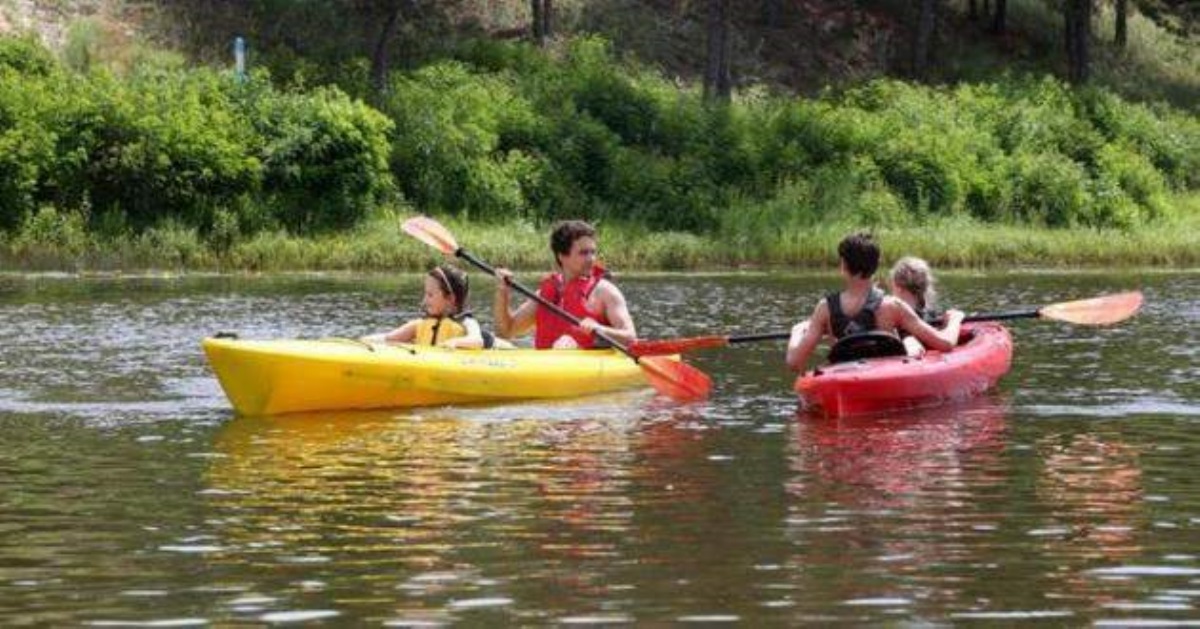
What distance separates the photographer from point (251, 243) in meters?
36.0

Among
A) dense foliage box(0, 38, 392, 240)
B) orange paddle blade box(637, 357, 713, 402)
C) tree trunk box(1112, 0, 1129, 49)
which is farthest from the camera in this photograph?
tree trunk box(1112, 0, 1129, 49)

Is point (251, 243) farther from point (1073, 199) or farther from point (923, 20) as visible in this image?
point (923, 20)

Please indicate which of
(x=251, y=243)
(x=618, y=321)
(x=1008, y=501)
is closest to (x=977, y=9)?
(x=251, y=243)

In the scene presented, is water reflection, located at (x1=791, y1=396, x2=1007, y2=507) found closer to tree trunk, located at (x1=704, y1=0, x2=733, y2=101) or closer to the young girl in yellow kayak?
the young girl in yellow kayak

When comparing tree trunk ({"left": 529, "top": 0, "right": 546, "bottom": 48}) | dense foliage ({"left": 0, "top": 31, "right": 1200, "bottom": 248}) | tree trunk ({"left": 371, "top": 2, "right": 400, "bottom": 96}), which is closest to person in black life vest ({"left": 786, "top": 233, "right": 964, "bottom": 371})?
dense foliage ({"left": 0, "top": 31, "right": 1200, "bottom": 248})

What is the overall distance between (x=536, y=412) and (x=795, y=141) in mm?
25846

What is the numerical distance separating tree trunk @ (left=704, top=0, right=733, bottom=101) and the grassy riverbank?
664cm

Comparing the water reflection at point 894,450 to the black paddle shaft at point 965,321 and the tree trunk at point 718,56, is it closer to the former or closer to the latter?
the black paddle shaft at point 965,321

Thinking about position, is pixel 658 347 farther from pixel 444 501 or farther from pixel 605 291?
pixel 444 501

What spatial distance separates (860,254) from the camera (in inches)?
652

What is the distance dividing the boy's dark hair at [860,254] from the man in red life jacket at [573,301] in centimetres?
248

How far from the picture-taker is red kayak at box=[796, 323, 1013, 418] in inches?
657

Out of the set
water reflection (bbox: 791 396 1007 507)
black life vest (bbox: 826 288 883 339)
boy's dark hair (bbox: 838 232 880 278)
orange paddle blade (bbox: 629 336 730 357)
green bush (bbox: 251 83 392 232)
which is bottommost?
water reflection (bbox: 791 396 1007 507)

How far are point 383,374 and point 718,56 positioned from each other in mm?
29580
